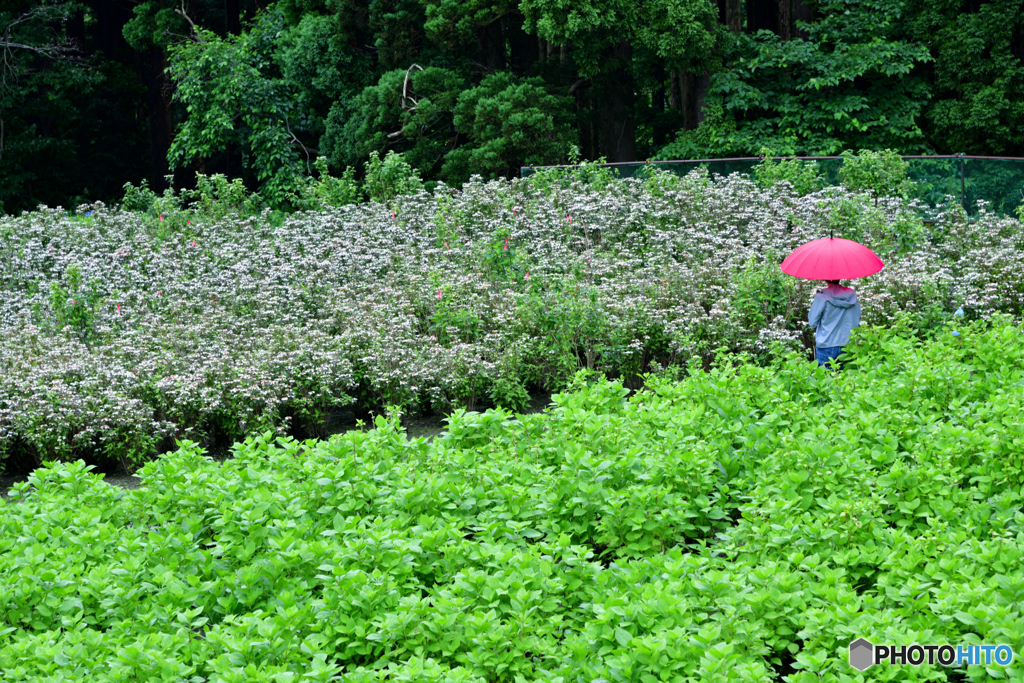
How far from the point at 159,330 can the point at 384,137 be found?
444 inches

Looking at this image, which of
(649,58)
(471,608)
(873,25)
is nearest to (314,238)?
(471,608)

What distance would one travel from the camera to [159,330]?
915 cm

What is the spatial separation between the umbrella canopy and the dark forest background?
9.28m

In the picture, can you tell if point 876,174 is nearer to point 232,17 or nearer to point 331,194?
point 331,194

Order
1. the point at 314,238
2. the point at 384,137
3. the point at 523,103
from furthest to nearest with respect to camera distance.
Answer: the point at 384,137, the point at 523,103, the point at 314,238

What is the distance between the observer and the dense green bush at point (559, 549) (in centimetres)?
338

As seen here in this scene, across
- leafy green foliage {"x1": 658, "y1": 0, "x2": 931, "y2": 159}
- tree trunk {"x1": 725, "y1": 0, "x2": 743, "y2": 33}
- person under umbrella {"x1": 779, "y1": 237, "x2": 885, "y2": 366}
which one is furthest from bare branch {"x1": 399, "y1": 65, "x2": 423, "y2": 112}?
person under umbrella {"x1": 779, "y1": 237, "x2": 885, "y2": 366}

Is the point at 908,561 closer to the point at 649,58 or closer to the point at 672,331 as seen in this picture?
the point at 672,331

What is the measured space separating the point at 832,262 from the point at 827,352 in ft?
2.43

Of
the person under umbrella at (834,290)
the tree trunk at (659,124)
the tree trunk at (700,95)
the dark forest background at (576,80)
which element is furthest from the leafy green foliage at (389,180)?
the tree trunk at (659,124)

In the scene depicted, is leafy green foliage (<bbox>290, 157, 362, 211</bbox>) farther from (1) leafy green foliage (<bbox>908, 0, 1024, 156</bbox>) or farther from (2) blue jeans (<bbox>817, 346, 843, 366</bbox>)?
(1) leafy green foliage (<bbox>908, 0, 1024, 156</bbox>)

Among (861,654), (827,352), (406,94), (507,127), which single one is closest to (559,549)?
(861,654)

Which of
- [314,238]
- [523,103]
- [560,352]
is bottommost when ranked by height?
[560,352]

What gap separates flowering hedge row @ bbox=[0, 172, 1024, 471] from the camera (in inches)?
308
